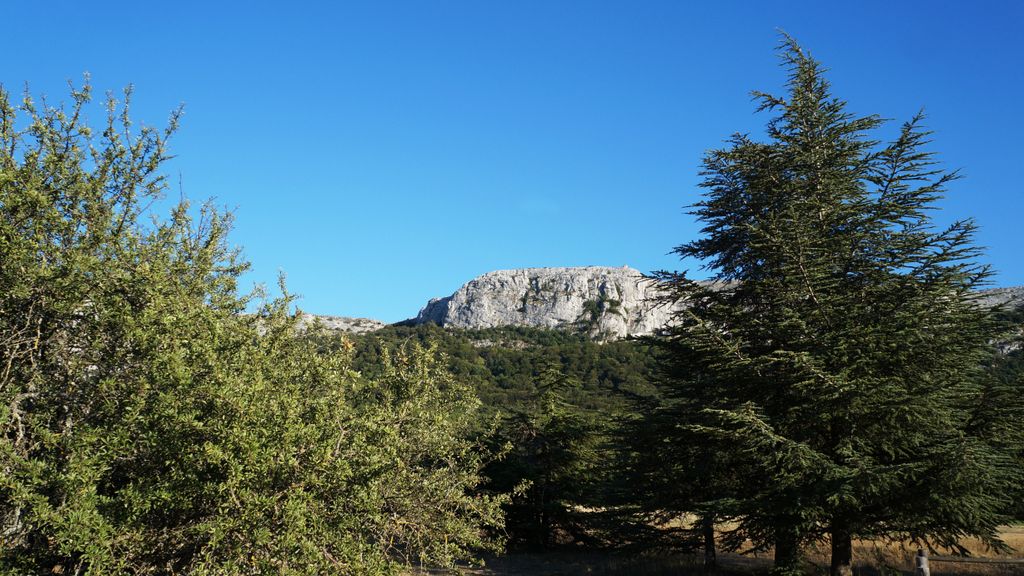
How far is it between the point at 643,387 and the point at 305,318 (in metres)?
76.0

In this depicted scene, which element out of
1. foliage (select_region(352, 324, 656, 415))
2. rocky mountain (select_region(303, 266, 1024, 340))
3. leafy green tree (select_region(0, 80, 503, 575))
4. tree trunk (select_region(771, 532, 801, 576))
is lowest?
tree trunk (select_region(771, 532, 801, 576))

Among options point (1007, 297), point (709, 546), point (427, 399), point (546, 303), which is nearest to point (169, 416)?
point (427, 399)

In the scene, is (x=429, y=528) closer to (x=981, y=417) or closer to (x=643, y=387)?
(x=981, y=417)

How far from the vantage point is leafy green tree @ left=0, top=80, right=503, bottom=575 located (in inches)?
244

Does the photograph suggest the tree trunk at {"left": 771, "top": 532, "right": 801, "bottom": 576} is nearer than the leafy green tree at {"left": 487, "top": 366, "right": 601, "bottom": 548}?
Yes

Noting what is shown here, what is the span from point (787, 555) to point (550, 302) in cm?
15249

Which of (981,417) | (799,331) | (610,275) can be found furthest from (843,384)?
(610,275)

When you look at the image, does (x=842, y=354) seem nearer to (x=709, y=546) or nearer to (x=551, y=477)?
(x=709, y=546)

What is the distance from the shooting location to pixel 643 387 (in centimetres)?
8162

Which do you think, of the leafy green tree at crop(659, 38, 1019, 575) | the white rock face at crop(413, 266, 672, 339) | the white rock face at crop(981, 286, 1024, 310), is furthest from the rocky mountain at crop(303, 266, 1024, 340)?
the leafy green tree at crop(659, 38, 1019, 575)

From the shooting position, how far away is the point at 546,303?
16450 centimetres

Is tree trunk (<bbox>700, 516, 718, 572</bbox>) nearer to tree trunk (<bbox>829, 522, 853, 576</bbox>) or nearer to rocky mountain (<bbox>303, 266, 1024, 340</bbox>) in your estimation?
tree trunk (<bbox>829, 522, 853, 576</bbox>)

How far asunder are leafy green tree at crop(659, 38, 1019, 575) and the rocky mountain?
13445 centimetres

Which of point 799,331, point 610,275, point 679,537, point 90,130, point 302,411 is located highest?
point 610,275
